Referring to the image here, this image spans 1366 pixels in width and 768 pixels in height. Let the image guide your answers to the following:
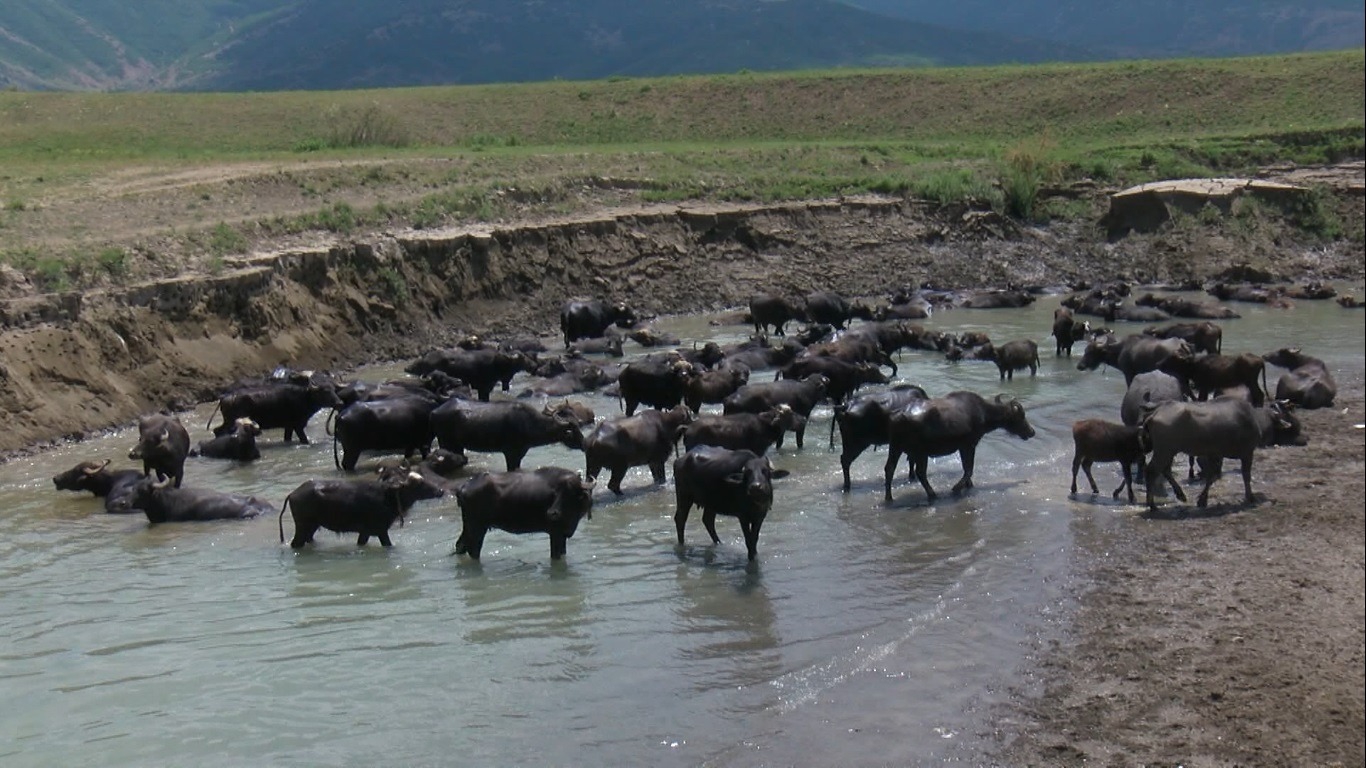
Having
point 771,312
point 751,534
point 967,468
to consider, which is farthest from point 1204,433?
point 771,312

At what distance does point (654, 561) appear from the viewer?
1320cm

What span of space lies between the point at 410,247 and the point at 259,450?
31.6ft

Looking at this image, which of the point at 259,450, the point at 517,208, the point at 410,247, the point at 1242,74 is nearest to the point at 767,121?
the point at 1242,74

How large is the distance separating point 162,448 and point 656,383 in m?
6.12

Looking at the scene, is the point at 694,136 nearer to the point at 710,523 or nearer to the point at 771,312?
the point at 771,312

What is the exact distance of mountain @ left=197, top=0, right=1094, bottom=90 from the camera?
155 meters

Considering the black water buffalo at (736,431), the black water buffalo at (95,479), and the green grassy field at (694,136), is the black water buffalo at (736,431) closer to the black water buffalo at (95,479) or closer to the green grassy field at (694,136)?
the black water buffalo at (95,479)

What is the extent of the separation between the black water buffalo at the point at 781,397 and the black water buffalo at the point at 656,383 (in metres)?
0.87

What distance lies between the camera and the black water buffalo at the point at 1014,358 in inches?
864

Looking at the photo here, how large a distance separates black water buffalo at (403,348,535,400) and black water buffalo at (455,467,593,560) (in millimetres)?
7983

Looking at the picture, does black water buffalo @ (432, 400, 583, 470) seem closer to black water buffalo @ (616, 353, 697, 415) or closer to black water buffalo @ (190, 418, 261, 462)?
black water buffalo @ (616, 353, 697, 415)

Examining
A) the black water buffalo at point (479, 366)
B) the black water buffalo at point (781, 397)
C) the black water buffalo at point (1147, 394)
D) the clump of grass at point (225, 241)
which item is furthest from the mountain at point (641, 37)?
the black water buffalo at point (1147, 394)

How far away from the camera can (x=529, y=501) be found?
1295 cm

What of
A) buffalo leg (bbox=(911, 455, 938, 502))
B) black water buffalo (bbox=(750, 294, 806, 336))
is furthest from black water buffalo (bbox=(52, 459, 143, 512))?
black water buffalo (bbox=(750, 294, 806, 336))
